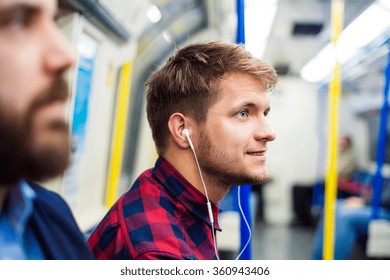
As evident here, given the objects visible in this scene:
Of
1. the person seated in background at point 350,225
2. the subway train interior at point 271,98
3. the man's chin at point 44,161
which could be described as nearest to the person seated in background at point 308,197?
the subway train interior at point 271,98

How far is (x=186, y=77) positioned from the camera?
955 millimetres

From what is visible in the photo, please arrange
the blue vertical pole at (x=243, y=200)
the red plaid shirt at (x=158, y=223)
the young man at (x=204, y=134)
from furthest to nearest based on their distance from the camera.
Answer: the blue vertical pole at (x=243, y=200)
the young man at (x=204, y=134)
the red plaid shirt at (x=158, y=223)

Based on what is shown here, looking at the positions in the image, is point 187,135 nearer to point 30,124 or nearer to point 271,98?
point 30,124

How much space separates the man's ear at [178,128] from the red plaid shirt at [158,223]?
6cm

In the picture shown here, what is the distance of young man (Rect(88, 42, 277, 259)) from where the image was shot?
0.91 metres

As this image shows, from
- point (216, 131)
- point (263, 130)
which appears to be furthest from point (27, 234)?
point (263, 130)

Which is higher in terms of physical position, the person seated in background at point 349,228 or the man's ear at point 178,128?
the man's ear at point 178,128

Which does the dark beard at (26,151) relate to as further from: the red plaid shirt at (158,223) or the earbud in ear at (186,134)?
the earbud in ear at (186,134)

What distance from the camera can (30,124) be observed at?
0.69m

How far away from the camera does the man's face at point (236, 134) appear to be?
941 mm

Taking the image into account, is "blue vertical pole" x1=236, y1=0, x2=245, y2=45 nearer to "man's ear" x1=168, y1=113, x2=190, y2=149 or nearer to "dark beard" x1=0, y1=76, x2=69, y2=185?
"man's ear" x1=168, y1=113, x2=190, y2=149

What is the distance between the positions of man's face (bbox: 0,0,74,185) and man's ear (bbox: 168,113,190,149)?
294mm

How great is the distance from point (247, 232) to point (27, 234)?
25.1 inches

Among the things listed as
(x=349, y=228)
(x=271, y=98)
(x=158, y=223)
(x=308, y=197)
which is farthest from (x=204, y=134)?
(x=308, y=197)
